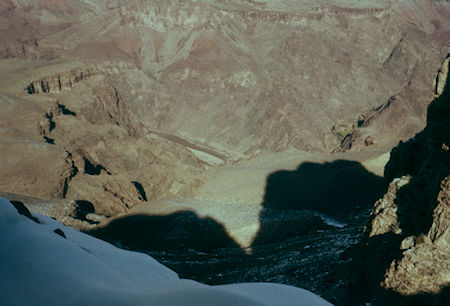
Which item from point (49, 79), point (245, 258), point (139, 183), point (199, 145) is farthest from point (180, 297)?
point (199, 145)

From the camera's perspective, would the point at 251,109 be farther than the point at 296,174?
Yes

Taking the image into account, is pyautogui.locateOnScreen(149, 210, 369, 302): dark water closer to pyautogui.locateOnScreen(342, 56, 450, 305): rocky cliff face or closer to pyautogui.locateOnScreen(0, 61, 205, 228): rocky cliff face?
pyautogui.locateOnScreen(342, 56, 450, 305): rocky cliff face

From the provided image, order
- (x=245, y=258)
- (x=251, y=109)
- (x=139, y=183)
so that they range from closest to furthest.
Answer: (x=245, y=258), (x=139, y=183), (x=251, y=109)

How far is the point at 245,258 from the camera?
27.8 metres

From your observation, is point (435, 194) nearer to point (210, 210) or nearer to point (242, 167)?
point (210, 210)

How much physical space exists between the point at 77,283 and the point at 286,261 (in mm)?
16818

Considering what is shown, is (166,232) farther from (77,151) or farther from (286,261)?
(77,151)

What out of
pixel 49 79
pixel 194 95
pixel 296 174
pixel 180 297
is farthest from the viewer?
pixel 194 95

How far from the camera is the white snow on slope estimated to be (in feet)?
29.1

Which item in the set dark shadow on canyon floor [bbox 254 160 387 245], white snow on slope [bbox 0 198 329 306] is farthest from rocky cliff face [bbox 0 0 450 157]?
white snow on slope [bbox 0 198 329 306]

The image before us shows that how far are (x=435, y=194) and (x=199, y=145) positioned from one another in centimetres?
9274

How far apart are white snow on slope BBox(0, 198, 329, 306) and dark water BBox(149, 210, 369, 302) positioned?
29.2 ft

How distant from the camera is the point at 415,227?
15.8 m

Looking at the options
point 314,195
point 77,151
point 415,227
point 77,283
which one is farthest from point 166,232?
point 77,151
